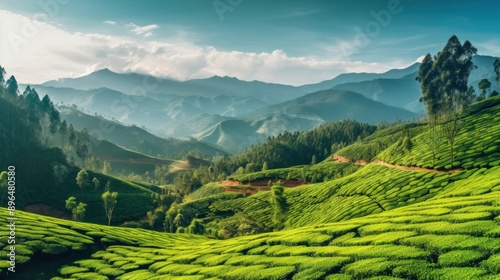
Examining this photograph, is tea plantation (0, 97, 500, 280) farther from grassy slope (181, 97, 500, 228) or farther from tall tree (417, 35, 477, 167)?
tall tree (417, 35, 477, 167)

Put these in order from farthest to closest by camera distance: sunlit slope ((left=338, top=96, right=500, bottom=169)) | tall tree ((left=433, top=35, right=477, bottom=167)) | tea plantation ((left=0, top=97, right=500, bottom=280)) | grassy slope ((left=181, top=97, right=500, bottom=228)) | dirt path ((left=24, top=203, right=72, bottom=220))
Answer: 1. dirt path ((left=24, top=203, right=72, bottom=220))
2. tall tree ((left=433, top=35, right=477, bottom=167))
3. sunlit slope ((left=338, top=96, right=500, bottom=169))
4. grassy slope ((left=181, top=97, right=500, bottom=228))
5. tea plantation ((left=0, top=97, right=500, bottom=280))

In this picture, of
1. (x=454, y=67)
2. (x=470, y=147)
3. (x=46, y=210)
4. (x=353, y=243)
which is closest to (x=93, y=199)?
(x=46, y=210)

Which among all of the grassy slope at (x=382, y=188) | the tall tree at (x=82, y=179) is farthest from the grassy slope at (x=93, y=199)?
the grassy slope at (x=382, y=188)

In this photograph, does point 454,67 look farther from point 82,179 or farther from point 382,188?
point 82,179

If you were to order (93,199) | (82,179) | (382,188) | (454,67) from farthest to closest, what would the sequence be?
(82,179) < (93,199) < (454,67) < (382,188)

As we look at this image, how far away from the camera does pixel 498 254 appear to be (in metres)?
24.1

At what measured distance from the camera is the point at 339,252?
106 feet

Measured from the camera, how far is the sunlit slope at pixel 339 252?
25.5 metres

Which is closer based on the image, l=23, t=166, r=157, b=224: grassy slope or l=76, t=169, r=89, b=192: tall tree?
l=23, t=166, r=157, b=224: grassy slope

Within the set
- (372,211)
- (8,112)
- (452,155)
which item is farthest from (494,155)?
(8,112)

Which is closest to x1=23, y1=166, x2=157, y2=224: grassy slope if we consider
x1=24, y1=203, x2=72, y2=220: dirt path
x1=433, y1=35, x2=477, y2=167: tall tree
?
x1=24, y1=203, x2=72, y2=220: dirt path

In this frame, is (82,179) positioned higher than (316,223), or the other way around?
(82,179)

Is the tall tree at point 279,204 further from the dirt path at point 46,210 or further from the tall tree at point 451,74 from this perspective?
the dirt path at point 46,210

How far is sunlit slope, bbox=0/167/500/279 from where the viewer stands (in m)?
25.5
